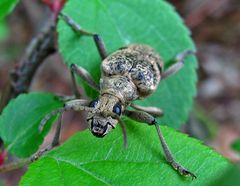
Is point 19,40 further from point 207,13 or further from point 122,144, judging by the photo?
point 122,144

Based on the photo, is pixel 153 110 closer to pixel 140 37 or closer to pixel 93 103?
pixel 93 103

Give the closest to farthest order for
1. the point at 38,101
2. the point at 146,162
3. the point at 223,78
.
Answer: the point at 146,162
the point at 38,101
the point at 223,78

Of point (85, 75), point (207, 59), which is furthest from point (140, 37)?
point (207, 59)

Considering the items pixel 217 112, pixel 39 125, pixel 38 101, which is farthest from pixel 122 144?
pixel 217 112

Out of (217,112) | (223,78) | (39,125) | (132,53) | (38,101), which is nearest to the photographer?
(39,125)

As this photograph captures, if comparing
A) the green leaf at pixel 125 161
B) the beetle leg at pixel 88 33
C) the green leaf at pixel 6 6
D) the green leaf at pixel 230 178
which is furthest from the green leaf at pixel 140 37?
the green leaf at pixel 230 178
